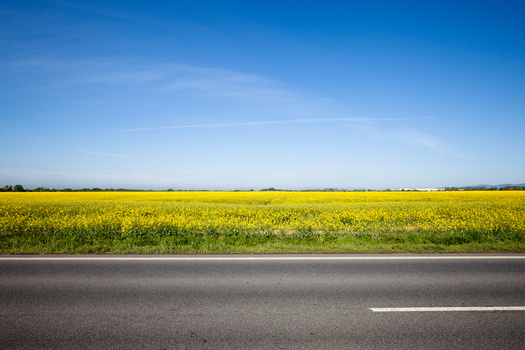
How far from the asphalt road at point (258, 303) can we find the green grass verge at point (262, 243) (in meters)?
1.22

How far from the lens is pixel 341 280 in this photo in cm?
596

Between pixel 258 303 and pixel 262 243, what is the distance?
5.07 meters

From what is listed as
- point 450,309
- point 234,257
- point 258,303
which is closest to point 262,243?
point 234,257

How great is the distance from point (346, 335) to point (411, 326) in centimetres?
101

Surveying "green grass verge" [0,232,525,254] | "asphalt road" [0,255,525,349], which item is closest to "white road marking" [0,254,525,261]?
"asphalt road" [0,255,525,349]

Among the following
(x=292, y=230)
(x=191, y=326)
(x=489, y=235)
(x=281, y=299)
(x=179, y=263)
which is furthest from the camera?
(x=292, y=230)

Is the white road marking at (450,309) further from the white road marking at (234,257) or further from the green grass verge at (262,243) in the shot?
the green grass verge at (262,243)

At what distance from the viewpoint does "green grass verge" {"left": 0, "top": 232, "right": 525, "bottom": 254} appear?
28.4 feet

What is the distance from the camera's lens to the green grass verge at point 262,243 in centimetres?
865

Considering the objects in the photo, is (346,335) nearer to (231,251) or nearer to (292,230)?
(231,251)

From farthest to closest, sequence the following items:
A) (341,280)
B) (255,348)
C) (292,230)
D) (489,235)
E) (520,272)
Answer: (292,230) < (489,235) < (520,272) < (341,280) < (255,348)

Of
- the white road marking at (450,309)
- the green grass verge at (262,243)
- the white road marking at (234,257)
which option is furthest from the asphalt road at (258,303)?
the green grass verge at (262,243)

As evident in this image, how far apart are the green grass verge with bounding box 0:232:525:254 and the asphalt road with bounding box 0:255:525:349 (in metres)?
1.22

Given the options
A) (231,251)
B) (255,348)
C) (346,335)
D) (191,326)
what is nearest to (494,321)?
(346,335)
